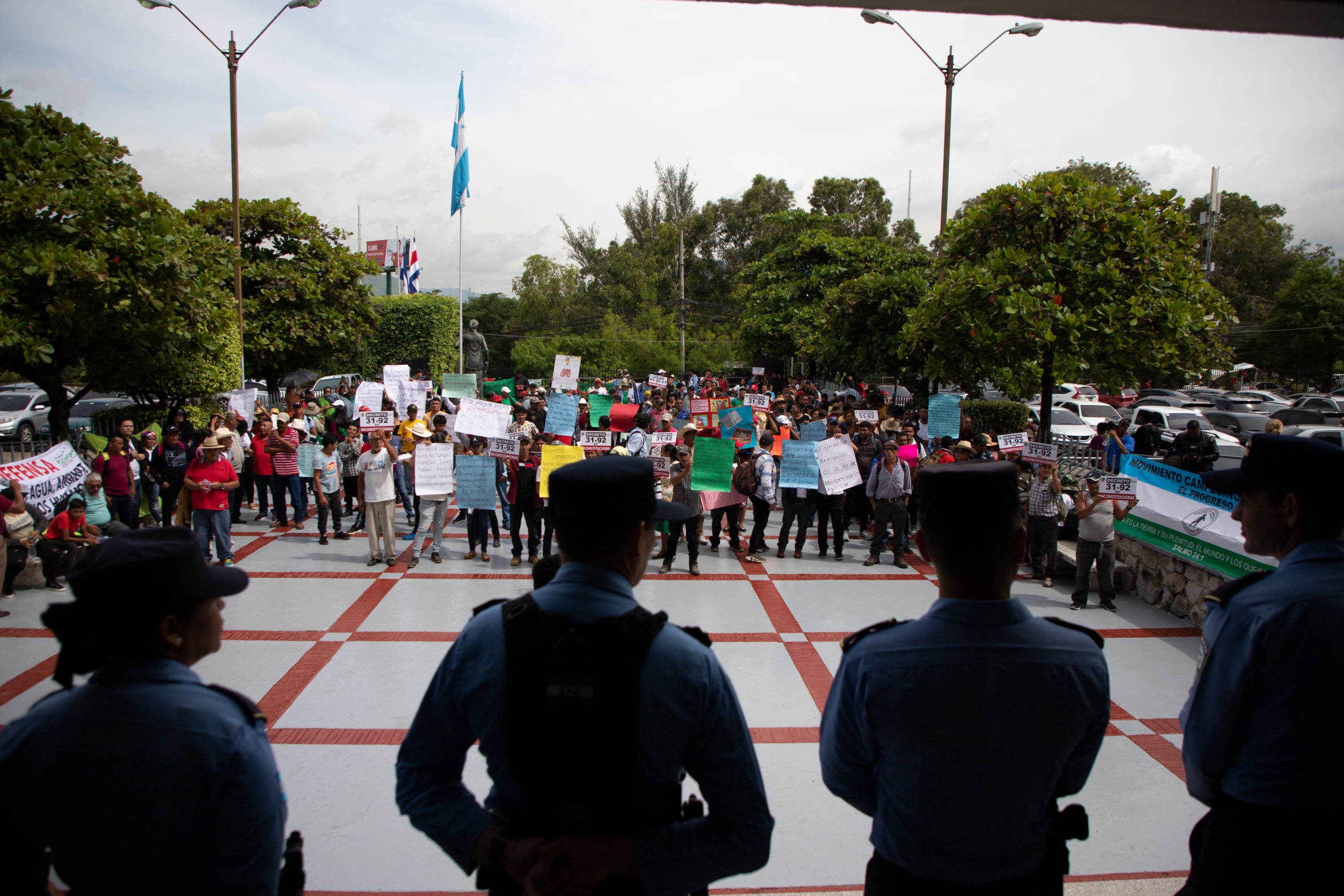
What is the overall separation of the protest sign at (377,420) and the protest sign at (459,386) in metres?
6.88

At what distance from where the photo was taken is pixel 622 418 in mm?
14719

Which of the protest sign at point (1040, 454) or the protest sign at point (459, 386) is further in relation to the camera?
the protest sign at point (459, 386)

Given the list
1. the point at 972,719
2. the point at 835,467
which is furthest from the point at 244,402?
the point at 972,719

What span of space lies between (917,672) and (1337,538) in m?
1.38

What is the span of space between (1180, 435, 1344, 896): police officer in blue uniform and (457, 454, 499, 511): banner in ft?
26.6

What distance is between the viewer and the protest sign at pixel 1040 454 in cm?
878

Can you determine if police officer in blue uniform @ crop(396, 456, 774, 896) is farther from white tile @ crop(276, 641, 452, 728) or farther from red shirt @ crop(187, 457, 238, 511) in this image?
red shirt @ crop(187, 457, 238, 511)

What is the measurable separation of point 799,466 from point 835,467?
0.45 m

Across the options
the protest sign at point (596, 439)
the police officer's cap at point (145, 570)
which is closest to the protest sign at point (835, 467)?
the protest sign at point (596, 439)

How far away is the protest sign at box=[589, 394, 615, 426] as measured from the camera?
54.7ft

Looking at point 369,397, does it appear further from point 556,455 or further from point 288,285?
point 288,285

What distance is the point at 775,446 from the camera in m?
11.0

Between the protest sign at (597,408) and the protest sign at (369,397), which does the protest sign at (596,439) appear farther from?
the protest sign at (597,408)

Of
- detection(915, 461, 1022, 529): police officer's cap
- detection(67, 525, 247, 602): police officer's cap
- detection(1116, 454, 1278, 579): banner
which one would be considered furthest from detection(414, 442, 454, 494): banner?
detection(915, 461, 1022, 529): police officer's cap
